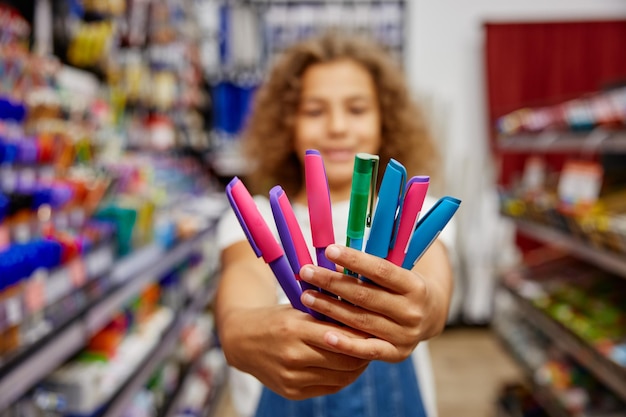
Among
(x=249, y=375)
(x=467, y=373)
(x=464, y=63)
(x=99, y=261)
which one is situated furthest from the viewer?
(x=464, y=63)

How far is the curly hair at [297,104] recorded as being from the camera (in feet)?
2.74

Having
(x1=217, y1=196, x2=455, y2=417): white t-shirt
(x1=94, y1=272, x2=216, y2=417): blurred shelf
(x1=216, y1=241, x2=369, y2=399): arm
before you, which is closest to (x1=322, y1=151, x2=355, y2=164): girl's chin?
(x1=217, y1=196, x2=455, y2=417): white t-shirt

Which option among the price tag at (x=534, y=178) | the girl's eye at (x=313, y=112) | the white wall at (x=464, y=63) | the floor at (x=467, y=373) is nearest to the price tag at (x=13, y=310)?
the girl's eye at (x=313, y=112)

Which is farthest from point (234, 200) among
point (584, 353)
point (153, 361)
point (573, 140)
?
point (573, 140)

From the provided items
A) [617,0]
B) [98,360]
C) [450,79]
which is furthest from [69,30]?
[617,0]

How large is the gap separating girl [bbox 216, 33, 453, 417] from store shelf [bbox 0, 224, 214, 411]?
1.44 ft

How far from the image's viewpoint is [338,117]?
2.34ft

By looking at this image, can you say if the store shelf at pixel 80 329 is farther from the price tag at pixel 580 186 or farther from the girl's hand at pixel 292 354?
the price tag at pixel 580 186

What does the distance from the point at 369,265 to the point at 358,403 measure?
41 cm

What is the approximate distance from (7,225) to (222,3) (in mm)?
3406

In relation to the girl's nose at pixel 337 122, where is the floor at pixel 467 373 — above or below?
below

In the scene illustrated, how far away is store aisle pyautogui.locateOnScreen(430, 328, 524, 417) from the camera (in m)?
3.08

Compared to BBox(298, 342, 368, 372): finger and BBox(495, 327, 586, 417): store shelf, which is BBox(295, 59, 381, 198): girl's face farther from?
BBox(495, 327, 586, 417): store shelf

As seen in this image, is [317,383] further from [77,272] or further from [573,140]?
[573,140]
